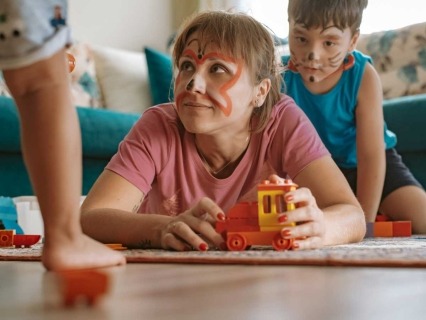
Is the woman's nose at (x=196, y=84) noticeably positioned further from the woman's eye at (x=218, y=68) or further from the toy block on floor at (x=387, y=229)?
the toy block on floor at (x=387, y=229)

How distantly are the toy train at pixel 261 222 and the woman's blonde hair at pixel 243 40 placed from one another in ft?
1.34

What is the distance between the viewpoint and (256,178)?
1684 mm

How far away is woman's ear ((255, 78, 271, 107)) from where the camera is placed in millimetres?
1709

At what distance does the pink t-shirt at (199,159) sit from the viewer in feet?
5.42

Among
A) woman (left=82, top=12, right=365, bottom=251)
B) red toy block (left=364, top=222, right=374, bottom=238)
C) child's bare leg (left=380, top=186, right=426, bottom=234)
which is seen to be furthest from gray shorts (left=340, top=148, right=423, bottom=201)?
woman (left=82, top=12, right=365, bottom=251)

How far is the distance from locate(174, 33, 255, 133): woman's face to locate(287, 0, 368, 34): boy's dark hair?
0.48 metres

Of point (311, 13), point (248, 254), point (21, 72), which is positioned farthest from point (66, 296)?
point (311, 13)

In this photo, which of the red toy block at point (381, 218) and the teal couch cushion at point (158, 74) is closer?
the red toy block at point (381, 218)

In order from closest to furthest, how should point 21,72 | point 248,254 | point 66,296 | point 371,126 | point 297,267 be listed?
point 66,296, point 21,72, point 297,267, point 248,254, point 371,126

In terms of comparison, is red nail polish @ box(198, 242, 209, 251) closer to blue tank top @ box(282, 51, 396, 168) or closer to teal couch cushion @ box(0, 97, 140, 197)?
blue tank top @ box(282, 51, 396, 168)

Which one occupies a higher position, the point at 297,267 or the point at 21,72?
the point at 21,72

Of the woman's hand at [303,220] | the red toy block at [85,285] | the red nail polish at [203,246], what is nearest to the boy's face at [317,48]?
the woman's hand at [303,220]

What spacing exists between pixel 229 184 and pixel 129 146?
0.24 meters

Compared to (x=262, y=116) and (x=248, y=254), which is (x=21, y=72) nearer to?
(x=248, y=254)
